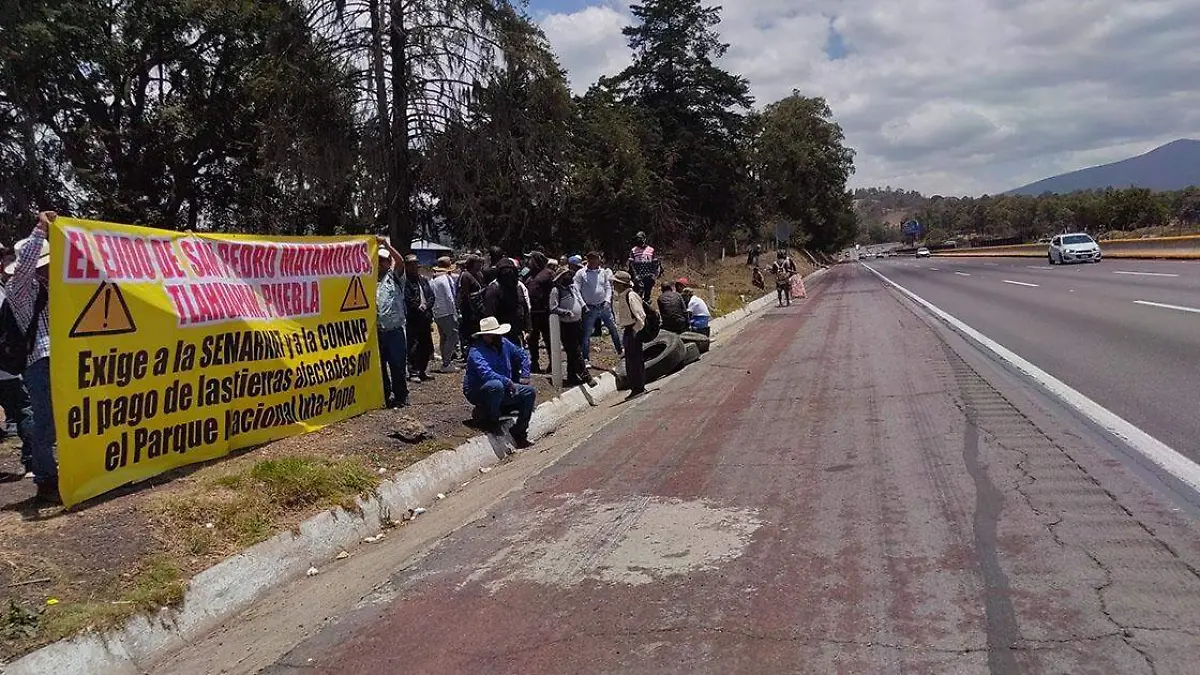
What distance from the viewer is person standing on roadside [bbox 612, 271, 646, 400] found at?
38.5 feet

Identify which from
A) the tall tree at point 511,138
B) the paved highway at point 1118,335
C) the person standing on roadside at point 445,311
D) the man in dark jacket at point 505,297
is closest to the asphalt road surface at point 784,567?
the paved highway at point 1118,335

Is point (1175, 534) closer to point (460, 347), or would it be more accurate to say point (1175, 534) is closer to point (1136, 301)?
point (460, 347)

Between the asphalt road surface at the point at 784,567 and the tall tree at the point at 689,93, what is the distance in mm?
52264

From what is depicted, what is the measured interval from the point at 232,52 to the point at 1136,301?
26.2m

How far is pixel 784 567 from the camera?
4.71 meters

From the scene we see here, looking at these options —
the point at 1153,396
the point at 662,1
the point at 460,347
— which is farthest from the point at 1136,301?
the point at 662,1

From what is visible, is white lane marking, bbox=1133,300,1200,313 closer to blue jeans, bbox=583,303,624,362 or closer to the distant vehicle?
blue jeans, bbox=583,303,624,362

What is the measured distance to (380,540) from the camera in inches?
253

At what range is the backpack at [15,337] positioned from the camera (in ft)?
20.2

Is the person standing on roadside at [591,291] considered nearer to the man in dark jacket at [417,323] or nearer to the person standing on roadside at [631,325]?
the person standing on roadside at [631,325]

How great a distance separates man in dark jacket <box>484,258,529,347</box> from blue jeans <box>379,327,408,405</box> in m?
1.79

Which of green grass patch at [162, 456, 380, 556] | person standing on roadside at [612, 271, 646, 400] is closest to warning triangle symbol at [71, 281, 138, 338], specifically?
green grass patch at [162, 456, 380, 556]

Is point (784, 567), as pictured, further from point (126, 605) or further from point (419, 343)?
point (419, 343)

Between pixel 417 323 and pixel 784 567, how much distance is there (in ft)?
25.1
